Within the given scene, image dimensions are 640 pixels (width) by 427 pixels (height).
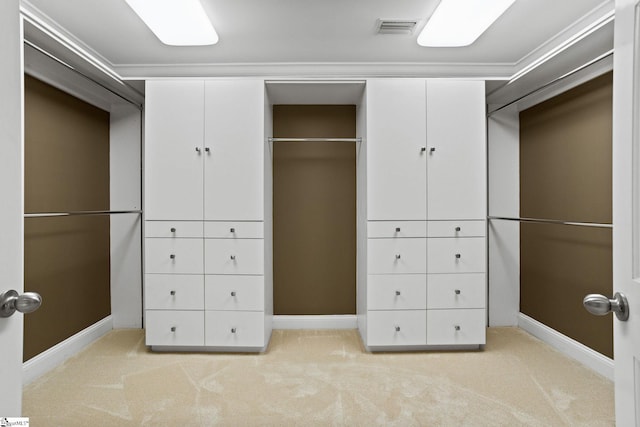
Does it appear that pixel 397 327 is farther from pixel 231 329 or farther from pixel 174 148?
pixel 174 148

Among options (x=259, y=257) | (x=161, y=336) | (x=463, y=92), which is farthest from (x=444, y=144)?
(x=161, y=336)

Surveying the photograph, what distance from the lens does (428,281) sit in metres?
2.86

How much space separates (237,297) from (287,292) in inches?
28.1

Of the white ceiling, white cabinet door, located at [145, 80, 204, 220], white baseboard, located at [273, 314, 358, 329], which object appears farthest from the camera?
white baseboard, located at [273, 314, 358, 329]

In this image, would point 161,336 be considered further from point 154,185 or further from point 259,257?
point 154,185

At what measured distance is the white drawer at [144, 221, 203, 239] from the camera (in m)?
2.81

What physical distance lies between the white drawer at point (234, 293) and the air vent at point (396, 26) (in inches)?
76.7

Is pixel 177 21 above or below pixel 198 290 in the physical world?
above

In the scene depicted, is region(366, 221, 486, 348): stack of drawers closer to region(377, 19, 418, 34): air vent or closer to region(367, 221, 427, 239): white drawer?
region(367, 221, 427, 239): white drawer

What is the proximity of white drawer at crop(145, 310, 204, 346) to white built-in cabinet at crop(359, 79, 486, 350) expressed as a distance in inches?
50.8

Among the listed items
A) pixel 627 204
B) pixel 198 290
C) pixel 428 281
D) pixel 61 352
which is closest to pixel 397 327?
pixel 428 281

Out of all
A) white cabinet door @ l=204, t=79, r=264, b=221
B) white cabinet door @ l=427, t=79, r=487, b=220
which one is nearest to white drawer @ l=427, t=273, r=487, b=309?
white cabinet door @ l=427, t=79, r=487, b=220

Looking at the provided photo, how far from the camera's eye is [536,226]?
3.19m

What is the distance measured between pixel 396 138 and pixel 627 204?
6.88ft
